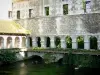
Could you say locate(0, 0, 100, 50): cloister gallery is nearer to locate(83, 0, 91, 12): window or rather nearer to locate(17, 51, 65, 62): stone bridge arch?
locate(83, 0, 91, 12): window

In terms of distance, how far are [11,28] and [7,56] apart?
574cm

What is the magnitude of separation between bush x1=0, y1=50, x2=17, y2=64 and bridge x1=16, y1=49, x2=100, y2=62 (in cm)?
173

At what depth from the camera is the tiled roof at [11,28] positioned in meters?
32.6

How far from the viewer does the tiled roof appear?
32.6m

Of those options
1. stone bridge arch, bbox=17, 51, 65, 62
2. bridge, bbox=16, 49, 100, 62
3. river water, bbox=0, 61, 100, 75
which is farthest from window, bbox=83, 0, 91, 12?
river water, bbox=0, 61, 100, 75

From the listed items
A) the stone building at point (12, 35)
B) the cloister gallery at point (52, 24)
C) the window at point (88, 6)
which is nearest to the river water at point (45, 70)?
the cloister gallery at point (52, 24)

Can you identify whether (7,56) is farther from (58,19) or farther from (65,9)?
(65,9)

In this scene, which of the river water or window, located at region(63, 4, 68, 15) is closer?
the river water

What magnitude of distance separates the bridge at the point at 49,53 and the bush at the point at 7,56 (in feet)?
5.69

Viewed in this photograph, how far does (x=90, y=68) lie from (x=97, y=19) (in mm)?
6097

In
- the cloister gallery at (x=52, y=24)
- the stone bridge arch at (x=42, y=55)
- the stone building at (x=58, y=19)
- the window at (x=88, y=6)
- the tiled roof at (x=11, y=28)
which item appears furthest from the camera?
the tiled roof at (x=11, y=28)

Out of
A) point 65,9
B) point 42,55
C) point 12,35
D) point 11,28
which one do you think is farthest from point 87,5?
point 11,28

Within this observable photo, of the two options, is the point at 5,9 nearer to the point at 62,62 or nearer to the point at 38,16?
the point at 38,16

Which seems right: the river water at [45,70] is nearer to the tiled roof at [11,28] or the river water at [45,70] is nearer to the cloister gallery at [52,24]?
the cloister gallery at [52,24]
